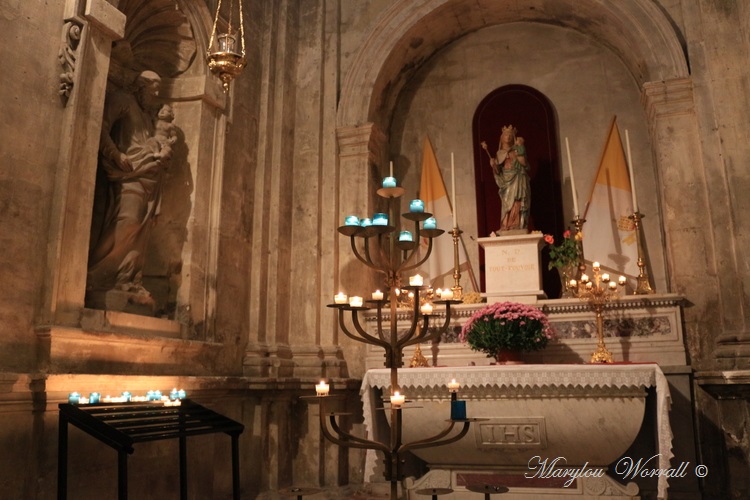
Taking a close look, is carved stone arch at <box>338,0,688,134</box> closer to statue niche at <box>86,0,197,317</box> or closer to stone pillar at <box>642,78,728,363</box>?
stone pillar at <box>642,78,728,363</box>

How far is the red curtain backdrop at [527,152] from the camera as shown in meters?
7.60

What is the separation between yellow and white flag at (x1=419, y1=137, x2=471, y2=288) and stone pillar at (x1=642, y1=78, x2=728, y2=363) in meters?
2.43

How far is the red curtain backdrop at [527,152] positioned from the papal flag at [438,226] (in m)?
0.34

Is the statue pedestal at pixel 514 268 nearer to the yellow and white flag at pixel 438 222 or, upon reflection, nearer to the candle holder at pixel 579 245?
the candle holder at pixel 579 245

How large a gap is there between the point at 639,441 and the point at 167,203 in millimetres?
4700

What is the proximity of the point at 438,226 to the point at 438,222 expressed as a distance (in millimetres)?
49

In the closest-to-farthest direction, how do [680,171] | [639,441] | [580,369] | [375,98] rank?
[580,369], [639,441], [680,171], [375,98]

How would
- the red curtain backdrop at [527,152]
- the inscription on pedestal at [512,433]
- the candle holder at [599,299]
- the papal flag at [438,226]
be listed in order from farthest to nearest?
1. the papal flag at [438,226]
2. the red curtain backdrop at [527,152]
3. the candle holder at [599,299]
4. the inscription on pedestal at [512,433]

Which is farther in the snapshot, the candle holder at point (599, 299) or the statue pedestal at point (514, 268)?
the statue pedestal at point (514, 268)

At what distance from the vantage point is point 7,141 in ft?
13.3

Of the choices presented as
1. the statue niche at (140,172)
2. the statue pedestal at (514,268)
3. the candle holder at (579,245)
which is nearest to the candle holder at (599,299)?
the candle holder at (579,245)

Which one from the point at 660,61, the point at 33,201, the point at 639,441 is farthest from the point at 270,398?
the point at 660,61

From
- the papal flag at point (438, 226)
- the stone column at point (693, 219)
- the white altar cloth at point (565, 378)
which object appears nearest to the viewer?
the white altar cloth at point (565, 378)

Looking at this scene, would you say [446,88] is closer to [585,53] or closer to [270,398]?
[585,53]
